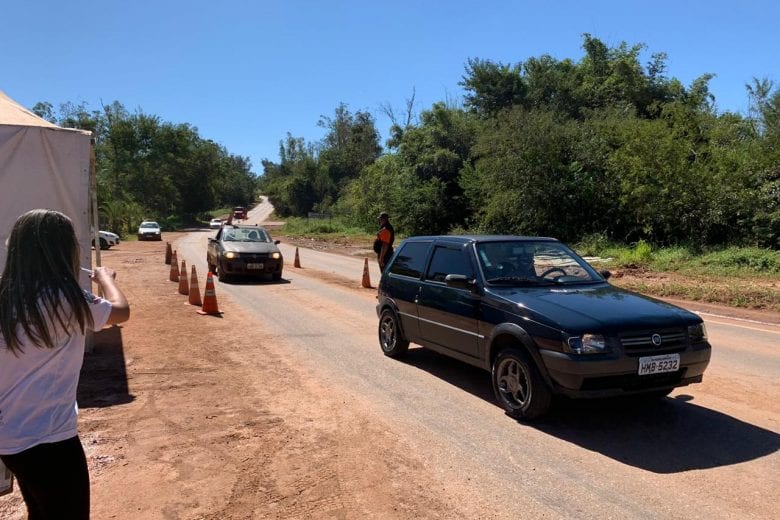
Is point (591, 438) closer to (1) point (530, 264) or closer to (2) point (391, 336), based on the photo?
(1) point (530, 264)

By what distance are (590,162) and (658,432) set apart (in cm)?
2416

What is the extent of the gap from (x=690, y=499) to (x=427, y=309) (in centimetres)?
365

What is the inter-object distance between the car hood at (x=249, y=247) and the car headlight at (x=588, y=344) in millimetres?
13033

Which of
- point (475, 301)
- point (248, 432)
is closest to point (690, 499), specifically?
point (475, 301)

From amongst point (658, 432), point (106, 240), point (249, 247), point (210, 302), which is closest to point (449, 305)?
point (658, 432)

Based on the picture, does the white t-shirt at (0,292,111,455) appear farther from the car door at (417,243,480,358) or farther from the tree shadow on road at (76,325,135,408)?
the car door at (417,243,480,358)

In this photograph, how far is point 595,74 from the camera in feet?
137

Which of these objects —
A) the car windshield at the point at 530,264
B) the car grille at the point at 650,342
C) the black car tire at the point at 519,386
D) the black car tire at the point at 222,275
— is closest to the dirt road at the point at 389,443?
the black car tire at the point at 519,386

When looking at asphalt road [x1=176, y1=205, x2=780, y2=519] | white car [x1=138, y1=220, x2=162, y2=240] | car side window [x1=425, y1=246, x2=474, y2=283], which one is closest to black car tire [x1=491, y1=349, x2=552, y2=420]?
asphalt road [x1=176, y1=205, x2=780, y2=519]

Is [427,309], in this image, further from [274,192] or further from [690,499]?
[274,192]

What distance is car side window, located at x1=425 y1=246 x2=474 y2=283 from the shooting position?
21.9 ft

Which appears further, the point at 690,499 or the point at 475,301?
the point at 475,301

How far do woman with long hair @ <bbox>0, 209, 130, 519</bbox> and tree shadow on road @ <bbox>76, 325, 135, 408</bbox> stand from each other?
3908mm

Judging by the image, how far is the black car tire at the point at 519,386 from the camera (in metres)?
5.25
